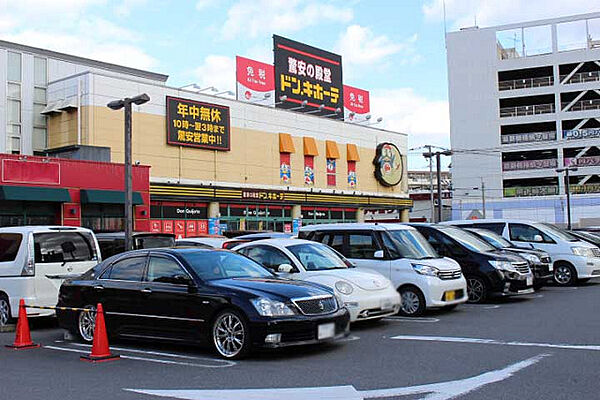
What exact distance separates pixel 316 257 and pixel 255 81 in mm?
31199

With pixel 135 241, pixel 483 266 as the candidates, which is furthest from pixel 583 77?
pixel 135 241

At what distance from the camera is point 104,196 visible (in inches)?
1097

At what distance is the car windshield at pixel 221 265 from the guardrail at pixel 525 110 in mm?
59203

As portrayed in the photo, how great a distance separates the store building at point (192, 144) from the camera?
104 feet

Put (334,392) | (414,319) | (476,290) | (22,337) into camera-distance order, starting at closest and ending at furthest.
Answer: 1. (334,392)
2. (22,337)
3. (414,319)
4. (476,290)

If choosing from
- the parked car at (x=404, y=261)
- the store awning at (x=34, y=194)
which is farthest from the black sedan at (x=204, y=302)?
the store awning at (x=34, y=194)

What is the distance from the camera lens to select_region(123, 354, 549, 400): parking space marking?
6.43m

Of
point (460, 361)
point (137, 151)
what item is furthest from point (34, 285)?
point (137, 151)

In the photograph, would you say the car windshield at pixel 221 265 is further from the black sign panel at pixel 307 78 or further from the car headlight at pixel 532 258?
the black sign panel at pixel 307 78

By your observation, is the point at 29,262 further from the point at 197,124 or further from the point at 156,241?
the point at 197,124

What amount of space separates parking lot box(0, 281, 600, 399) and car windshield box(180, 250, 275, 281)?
1088mm

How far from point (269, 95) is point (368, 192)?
11130 mm

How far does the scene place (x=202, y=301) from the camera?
347 inches

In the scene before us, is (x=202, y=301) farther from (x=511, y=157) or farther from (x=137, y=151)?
(x=511, y=157)
